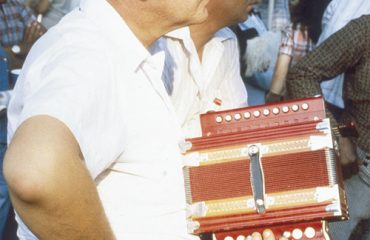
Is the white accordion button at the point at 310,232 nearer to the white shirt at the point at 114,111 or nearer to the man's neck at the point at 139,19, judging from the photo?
the white shirt at the point at 114,111

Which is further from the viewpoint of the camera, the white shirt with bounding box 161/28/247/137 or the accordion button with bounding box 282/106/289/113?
the white shirt with bounding box 161/28/247/137

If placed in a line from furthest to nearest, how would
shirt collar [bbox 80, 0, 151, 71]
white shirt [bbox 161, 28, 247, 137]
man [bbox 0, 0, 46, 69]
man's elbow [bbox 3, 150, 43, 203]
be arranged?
1. man [bbox 0, 0, 46, 69]
2. white shirt [bbox 161, 28, 247, 137]
3. shirt collar [bbox 80, 0, 151, 71]
4. man's elbow [bbox 3, 150, 43, 203]

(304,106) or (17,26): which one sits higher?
(304,106)

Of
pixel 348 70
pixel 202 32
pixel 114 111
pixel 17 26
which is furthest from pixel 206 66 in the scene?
pixel 17 26

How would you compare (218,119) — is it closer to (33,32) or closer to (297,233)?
(297,233)

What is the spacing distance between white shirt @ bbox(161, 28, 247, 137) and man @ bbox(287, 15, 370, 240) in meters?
0.35

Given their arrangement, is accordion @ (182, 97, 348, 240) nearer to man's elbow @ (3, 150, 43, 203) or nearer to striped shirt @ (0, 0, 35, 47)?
man's elbow @ (3, 150, 43, 203)

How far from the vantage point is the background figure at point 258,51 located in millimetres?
6305

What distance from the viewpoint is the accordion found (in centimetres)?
265

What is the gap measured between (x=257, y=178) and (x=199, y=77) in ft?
3.03

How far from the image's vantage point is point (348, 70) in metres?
3.85

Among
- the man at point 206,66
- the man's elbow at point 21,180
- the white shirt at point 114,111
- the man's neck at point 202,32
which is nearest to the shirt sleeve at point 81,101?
the white shirt at point 114,111

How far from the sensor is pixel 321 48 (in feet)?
12.6

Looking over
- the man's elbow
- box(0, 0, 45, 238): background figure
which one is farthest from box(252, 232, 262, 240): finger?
box(0, 0, 45, 238): background figure
